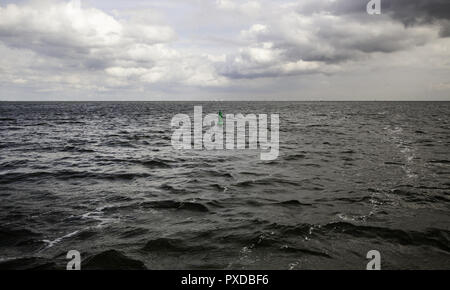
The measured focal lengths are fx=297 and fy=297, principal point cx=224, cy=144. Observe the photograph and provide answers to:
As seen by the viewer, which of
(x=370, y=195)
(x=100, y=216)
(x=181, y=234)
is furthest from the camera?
(x=370, y=195)

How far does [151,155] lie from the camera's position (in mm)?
21188

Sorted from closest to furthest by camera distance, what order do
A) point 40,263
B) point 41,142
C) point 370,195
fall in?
point 40,263, point 370,195, point 41,142

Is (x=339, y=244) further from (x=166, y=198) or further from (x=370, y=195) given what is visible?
(x=166, y=198)

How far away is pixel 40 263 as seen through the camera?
6754 mm

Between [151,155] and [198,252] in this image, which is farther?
[151,155]

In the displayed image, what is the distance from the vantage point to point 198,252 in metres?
7.30

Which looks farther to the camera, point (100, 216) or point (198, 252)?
point (100, 216)

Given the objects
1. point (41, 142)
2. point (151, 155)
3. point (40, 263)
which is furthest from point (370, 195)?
point (41, 142)

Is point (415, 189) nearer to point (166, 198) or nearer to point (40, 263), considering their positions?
point (166, 198)

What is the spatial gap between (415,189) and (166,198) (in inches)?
403
